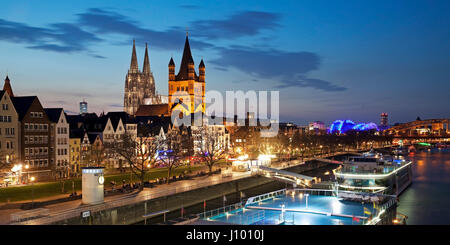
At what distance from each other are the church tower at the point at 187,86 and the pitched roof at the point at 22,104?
344 ft

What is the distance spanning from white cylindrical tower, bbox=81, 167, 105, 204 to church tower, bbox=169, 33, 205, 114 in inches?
A: 5059

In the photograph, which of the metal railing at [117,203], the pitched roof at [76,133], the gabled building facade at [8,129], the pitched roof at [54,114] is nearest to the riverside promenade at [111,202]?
the metal railing at [117,203]

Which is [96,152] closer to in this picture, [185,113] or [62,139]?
[62,139]

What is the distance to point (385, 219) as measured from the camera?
1355 inches

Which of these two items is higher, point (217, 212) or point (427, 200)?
point (217, 212)

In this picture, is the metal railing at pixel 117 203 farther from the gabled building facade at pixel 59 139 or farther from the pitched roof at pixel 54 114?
the pitched roof at pixel 54 114

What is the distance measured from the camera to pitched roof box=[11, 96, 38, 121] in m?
64.9

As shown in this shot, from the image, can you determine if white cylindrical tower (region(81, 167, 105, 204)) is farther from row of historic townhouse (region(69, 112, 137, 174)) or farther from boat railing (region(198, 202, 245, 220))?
row of historic townhouse (region(69, 112, 137, 174))

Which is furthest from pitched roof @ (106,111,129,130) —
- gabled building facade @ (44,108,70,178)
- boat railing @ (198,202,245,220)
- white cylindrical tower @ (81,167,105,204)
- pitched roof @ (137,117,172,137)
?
boat railing @ (198,202,245,220)

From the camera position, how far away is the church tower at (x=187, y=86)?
173 m

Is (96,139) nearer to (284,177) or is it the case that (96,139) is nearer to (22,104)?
(22,104)

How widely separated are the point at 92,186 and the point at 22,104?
32.4 meters

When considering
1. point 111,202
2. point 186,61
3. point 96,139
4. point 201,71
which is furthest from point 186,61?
point 111,202

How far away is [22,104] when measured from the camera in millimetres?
66062
